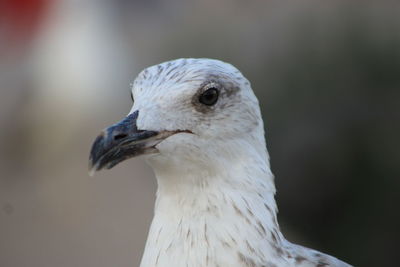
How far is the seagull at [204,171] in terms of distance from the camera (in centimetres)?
207

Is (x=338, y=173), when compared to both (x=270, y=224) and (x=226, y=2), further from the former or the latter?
(x=270, y=224)

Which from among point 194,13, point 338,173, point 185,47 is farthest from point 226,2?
point 338,173

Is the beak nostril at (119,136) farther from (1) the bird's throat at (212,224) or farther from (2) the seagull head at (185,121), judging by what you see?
(1) the bird's throat at (212,224)

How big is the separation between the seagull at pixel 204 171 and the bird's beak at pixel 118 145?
0.01 meters

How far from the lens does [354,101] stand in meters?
4.53

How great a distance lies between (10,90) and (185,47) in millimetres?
1917

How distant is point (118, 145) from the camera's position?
1.96 m

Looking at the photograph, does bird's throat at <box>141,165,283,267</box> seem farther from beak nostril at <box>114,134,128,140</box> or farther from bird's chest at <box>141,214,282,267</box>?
beak nostril at <box>114,134,128,140</box>

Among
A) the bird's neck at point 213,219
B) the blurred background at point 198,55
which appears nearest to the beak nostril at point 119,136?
the bird's neck at point 213,219

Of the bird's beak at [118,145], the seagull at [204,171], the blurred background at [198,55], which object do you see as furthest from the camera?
the blurred background at [198,55]

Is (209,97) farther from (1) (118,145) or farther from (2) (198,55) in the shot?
(2) (198,55)

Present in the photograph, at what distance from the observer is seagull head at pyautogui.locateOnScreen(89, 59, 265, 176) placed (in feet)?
6.49

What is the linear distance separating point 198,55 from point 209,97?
2808 mm

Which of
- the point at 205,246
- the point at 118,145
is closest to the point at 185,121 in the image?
the point at 118,145
